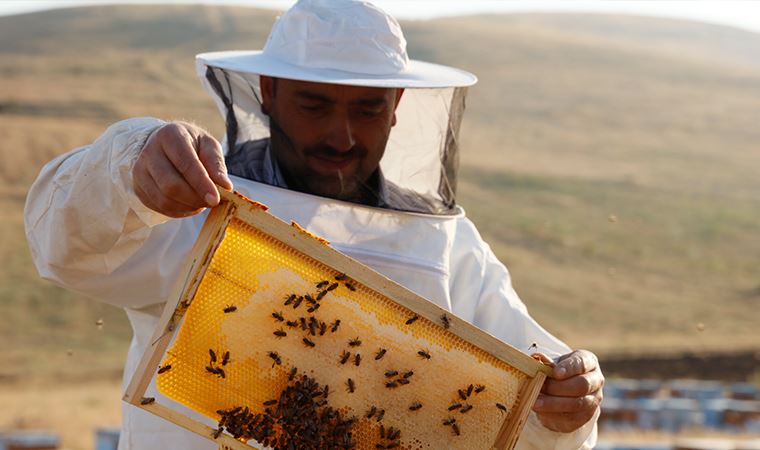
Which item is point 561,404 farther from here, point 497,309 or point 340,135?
point 340,135

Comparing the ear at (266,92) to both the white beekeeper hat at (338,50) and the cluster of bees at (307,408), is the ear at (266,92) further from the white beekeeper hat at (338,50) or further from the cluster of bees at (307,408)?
the cluster of bees at (307,408)

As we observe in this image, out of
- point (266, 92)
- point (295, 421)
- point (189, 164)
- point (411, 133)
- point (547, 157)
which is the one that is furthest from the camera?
point (547, 157)

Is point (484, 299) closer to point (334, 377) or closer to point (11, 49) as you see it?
point (334, 377)

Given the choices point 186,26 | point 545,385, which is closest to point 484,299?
point 545,385

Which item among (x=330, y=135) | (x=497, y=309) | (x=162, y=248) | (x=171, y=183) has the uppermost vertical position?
(x=171, y=183)

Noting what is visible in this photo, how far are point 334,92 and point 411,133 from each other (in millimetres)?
534

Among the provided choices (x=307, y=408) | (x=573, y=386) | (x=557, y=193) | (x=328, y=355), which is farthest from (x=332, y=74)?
(x=557, y=193)

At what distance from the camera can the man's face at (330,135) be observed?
3.94 m

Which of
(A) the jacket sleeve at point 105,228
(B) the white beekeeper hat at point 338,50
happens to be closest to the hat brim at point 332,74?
(B) the white beekeeper hat at point 338,50

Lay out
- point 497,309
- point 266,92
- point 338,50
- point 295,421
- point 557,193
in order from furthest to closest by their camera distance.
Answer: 1. point 557,193
2. point 266,92
3. point 338,50
4. point 497,309
5. point 295,421

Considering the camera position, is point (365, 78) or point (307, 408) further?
point (365, 78)

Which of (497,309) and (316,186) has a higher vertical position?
(316,186)

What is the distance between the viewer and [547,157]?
45188mm

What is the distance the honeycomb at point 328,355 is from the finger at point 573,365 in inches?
4.6
